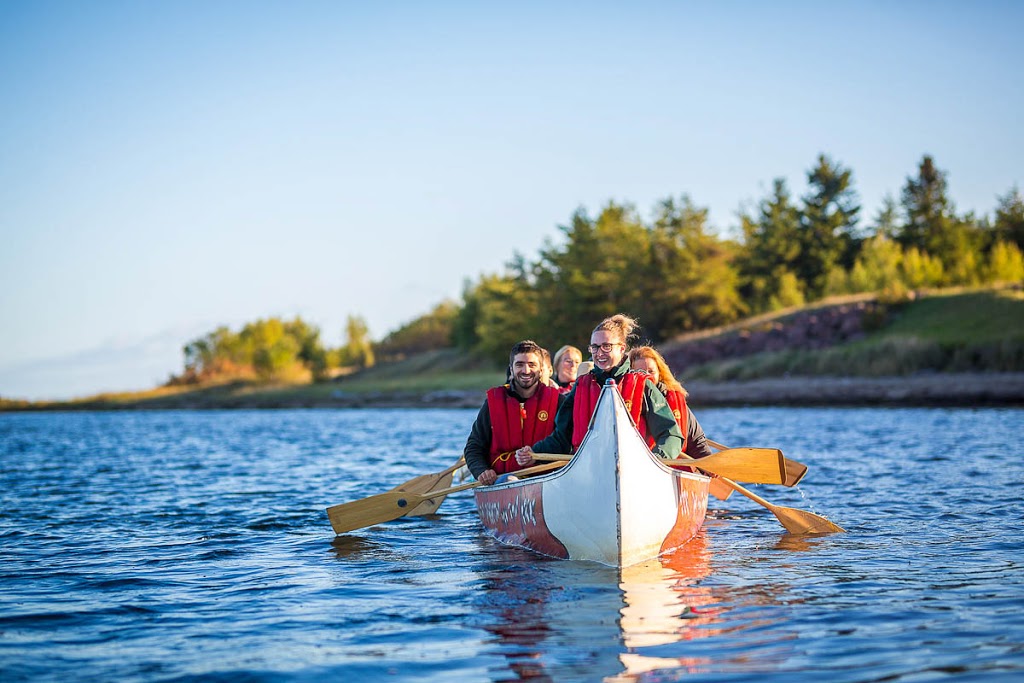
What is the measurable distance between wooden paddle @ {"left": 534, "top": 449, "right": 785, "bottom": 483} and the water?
2.12 ft

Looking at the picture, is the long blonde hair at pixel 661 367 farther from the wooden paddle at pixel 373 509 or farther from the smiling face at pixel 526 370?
the wooden paddle at pixel 373 509

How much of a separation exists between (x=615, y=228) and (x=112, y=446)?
36.7 m

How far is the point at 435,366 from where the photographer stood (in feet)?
226

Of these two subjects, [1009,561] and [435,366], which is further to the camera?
[435,366]

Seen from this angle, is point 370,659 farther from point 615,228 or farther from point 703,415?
point 615,228

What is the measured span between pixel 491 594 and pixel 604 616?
3.59 ft

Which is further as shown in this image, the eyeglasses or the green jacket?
the green jacket

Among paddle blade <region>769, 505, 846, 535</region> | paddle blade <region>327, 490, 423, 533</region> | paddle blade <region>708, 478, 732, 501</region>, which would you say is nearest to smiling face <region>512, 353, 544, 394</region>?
paddle blade <region>327, 490, 423, 533</region>

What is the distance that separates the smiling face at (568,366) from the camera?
1103cm

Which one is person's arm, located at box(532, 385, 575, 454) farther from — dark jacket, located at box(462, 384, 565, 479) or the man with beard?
dark jacket, located at box(462, 384, 565, 479)

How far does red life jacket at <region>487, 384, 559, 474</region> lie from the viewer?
8875mm

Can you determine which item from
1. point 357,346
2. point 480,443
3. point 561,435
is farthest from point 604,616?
point 357,346

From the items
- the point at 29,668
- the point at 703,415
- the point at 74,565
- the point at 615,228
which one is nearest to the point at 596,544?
the point at 29,668

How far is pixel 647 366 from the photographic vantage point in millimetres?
9484
